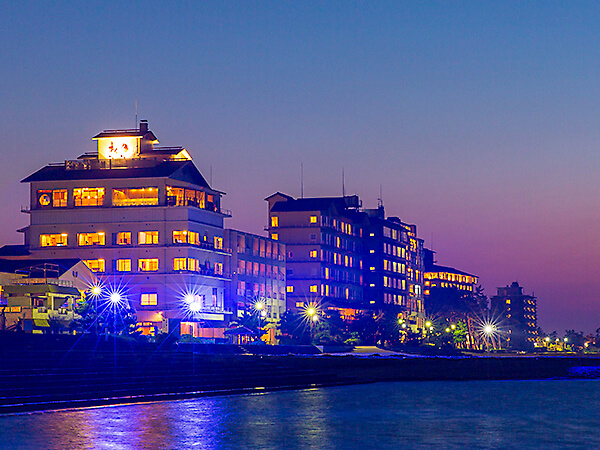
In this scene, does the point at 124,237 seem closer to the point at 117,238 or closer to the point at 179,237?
the point at 117,238

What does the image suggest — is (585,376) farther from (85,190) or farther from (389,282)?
(389,282)

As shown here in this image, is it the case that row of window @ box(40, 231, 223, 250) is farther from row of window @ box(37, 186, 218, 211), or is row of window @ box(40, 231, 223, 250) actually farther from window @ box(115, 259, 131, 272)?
row of window @ box(37, 186, 218, 211)

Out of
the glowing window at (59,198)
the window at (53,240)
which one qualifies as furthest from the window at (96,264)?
the glowing window at (59,198)

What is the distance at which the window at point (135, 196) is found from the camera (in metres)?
125

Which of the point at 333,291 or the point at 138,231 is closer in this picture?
the point at 138,231

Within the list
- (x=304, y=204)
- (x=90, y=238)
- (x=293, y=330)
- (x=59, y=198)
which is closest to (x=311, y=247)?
(x=304, y=204)

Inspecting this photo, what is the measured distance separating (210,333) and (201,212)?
1735cm

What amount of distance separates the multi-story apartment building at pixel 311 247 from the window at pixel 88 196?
153ft

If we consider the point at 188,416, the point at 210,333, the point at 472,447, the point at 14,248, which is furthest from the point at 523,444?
the point at 14,248

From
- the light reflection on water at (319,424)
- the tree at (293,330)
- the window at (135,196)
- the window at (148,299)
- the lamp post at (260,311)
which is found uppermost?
the window at (135,196)

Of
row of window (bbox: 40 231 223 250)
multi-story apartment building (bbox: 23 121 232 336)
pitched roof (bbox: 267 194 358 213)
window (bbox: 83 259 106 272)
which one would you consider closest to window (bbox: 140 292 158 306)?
multi-story apartment building (bbox: 23 121 232 336)

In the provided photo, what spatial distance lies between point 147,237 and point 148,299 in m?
8.77

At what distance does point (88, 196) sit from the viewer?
125750mm

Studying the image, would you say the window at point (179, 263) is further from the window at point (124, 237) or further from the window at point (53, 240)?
the window at point (53, 240)
